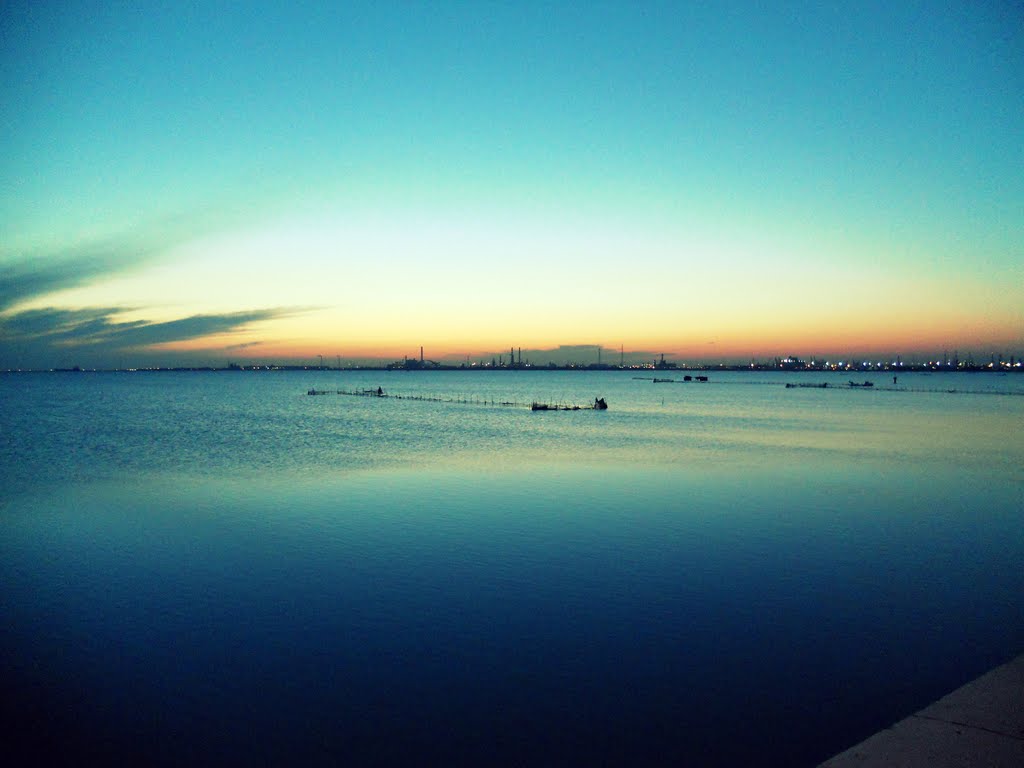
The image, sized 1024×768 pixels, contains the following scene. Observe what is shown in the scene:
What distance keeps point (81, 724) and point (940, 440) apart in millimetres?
48409

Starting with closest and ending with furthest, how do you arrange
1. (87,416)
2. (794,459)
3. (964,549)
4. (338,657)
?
1. (338,657)
2. (964,549)
3. (794,459)
4. (87,416)

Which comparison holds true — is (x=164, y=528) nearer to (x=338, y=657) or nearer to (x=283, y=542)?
(x=283, y=542)

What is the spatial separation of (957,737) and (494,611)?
7903mm

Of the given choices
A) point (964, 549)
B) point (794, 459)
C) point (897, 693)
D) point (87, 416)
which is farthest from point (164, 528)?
point (87, 416)

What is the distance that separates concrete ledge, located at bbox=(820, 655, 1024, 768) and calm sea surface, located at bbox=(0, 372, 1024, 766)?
5.19 ft

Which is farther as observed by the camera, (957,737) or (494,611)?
(494,611)

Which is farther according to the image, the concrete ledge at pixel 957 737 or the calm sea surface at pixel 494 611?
the calm sea surface at pixel 494 611

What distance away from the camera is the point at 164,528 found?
19.6m

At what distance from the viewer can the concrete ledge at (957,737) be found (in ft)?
19.5

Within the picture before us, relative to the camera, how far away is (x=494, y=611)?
41.5 ft

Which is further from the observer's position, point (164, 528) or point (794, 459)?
point (794, 459)

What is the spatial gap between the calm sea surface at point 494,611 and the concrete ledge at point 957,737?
1.58 meters

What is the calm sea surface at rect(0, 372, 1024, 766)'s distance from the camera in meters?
8.54

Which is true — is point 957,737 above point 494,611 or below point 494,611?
above
